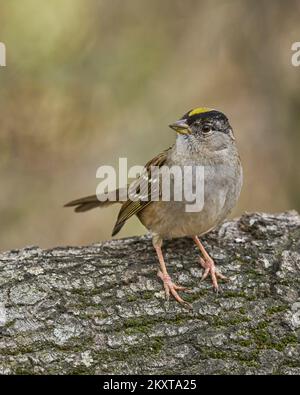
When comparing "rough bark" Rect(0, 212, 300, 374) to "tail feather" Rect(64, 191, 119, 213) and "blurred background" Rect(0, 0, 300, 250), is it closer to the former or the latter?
"tail feather" Rect(64, 191, 119, 213)

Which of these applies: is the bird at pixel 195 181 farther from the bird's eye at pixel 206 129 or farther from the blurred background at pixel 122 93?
the blurred background at pixel 122 93

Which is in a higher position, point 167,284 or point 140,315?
point 167,284

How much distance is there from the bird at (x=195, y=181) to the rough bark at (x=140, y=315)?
0.83ft

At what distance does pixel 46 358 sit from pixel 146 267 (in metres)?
1.02

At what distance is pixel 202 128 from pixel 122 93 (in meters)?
2.16

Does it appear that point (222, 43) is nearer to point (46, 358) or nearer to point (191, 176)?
point (191, 176)

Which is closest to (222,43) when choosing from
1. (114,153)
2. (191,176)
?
(114,153)

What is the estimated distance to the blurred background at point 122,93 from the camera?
670 centimetres

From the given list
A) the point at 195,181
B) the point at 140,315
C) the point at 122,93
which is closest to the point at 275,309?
the point at 140,315

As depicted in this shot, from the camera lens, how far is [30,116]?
695 centimetres

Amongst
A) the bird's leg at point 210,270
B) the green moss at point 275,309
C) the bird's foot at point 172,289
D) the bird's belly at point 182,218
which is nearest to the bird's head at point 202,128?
the bird's belly at point 182,218

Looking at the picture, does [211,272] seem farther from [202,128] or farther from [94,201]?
[94,201]

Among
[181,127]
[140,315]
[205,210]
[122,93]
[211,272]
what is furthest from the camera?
[122,93]

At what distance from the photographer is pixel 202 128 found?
4.95 metres
